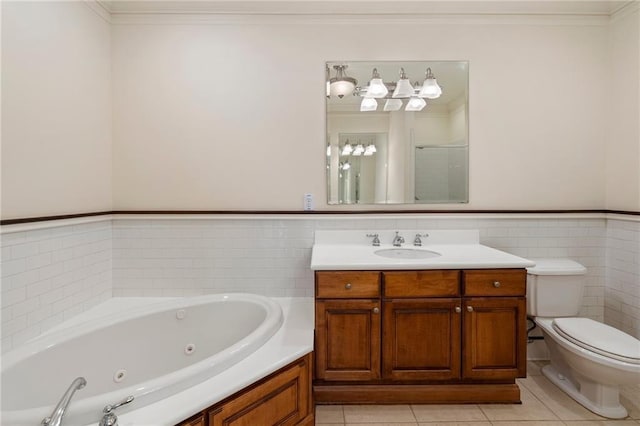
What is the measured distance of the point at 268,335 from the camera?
1.73 m

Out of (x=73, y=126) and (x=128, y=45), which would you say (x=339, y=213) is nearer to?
(x=73, y=126)

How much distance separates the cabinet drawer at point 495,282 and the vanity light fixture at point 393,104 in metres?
1.25

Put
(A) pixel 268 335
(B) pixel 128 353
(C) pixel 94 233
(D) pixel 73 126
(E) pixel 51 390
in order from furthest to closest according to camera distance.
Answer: (C) pixel 94 233 → (D) pixel 73 126 → (B) pixel 128 353 → (A) pixel 268 335 → (E) pixel 51 390

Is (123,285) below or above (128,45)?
below

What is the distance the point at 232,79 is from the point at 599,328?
291 centimetres

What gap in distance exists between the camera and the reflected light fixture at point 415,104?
241 centimetres

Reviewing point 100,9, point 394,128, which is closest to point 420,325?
point 394,128

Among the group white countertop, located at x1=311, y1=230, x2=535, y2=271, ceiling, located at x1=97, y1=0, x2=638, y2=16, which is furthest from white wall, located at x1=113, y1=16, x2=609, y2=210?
A: white countertop, located at x1=311, y1=230, x2=535, y2=271

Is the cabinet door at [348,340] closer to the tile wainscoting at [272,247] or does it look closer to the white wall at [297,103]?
the tile wainscoting at [272,247]

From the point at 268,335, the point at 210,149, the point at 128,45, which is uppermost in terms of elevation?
the point at 128,45

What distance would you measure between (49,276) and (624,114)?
12.7 ft

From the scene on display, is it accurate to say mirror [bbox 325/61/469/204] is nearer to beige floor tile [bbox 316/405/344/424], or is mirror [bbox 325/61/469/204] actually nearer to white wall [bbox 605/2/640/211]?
white wall [bbox 605/2/640/211]

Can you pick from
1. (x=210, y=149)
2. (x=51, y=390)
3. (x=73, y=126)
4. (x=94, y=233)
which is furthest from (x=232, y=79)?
(x=51, y=390)

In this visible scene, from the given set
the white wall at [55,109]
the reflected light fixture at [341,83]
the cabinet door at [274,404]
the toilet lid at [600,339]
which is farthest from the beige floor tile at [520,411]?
the white wall at [55,109]
